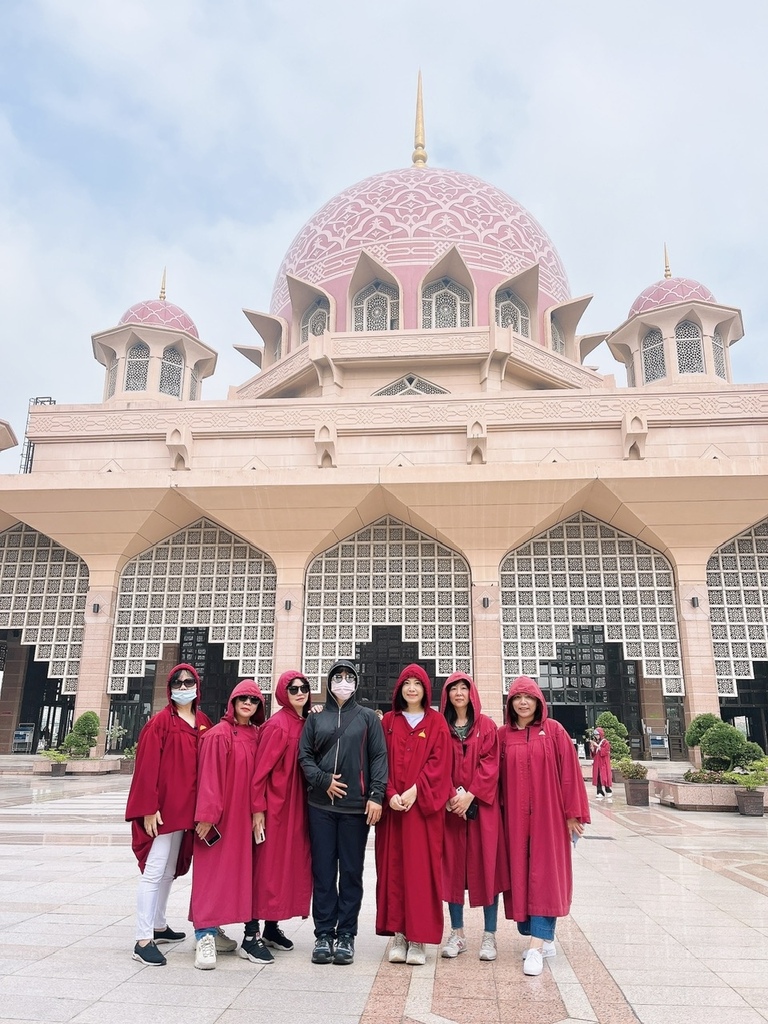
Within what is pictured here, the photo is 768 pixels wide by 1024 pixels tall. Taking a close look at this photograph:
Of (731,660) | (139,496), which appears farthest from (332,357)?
(731,660)

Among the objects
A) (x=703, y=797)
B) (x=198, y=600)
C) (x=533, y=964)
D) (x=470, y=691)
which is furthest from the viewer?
(x=198, y=600)

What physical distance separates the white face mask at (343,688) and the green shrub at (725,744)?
30.9 ft

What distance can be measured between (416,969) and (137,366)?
21.0 m

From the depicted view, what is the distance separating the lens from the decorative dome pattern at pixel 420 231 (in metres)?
24.1

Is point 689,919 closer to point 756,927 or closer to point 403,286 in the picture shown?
point 756,927

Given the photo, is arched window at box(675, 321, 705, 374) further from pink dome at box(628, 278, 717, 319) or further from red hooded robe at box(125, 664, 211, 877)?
red hooded robe at box(125, 664, 211, 877)

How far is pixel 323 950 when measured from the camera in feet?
12.6

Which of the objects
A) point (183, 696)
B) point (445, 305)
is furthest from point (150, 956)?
point (445, 305)

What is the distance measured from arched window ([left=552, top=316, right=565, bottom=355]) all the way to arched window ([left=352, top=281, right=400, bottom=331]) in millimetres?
5369

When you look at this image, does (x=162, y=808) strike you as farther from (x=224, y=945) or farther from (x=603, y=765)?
(x=603, y=765)

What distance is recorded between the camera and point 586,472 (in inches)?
657

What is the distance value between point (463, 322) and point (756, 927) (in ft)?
66.6

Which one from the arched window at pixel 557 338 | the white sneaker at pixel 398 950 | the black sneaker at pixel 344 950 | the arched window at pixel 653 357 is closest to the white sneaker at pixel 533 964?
the white sneaker at pixel 398 950

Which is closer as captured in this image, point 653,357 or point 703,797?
point 703,797
